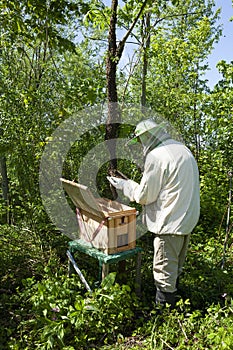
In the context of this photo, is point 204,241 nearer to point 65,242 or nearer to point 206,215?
point 206,215

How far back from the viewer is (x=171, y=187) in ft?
10.3

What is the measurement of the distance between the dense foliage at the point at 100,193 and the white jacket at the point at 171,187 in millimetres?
700

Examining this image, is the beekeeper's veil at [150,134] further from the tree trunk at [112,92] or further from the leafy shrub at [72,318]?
the leafy shrub at [72,318]

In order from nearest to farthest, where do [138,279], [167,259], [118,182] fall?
[167,259]
[118,182]
[138,279]

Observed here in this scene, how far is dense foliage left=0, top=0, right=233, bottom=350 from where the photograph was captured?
296cm

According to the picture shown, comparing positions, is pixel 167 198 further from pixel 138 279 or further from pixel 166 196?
pixel 138 279

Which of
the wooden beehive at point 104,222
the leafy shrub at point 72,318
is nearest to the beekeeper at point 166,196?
the wooden beehive at point 104,222

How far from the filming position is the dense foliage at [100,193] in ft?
9.72

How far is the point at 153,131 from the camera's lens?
3.22 m

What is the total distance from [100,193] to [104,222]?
103 centimetres

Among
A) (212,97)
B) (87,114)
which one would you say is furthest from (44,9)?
(212,97)

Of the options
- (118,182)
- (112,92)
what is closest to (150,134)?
(118,182)

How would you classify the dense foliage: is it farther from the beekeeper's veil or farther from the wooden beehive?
the beekeeper's veil

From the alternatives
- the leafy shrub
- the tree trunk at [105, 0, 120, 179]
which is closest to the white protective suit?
the leafy shrub
